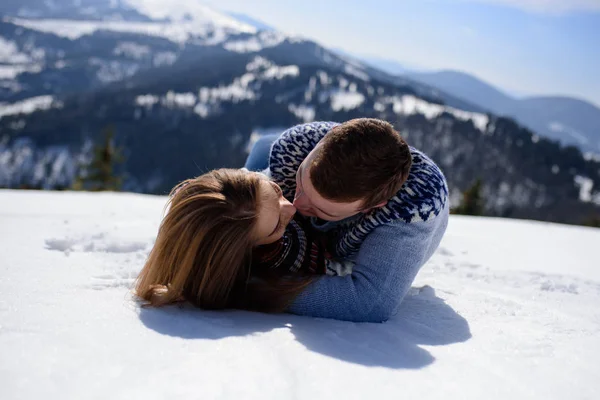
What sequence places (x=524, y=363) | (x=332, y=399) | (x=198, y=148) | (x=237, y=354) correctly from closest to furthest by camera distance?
1. (x=332, y=399)
2. (x=237, y=354)
3. (x=524, y=363)
4. (x=198, y=148)

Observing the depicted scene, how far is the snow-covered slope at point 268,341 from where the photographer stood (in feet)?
5.30

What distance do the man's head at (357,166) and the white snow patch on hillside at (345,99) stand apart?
489 feet

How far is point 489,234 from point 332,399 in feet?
15.0

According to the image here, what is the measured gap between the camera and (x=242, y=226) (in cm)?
234

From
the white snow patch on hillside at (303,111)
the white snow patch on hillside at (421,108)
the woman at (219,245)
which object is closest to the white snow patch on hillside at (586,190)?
the white snow patch on hillside at (421,108)

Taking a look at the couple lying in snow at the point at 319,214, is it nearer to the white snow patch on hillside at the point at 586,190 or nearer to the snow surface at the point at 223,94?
the white snow patch on hillside at the point at 586,190

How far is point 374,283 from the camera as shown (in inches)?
96.4

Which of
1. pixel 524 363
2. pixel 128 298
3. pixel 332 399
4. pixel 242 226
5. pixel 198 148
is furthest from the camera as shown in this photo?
pixel 198 148

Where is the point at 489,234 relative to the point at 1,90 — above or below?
above

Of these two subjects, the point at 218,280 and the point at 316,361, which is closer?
the point at 316,361

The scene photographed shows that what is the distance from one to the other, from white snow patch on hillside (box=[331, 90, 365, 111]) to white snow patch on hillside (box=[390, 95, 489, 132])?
921 cm

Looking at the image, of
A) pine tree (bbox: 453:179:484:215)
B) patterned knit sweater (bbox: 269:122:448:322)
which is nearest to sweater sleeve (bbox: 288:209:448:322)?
patterned knit sweater (bbox: 269:122:448:322)

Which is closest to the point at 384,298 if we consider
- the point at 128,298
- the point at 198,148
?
the point at 128,298

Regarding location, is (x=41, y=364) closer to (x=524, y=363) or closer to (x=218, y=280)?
(x=218, y=280)
